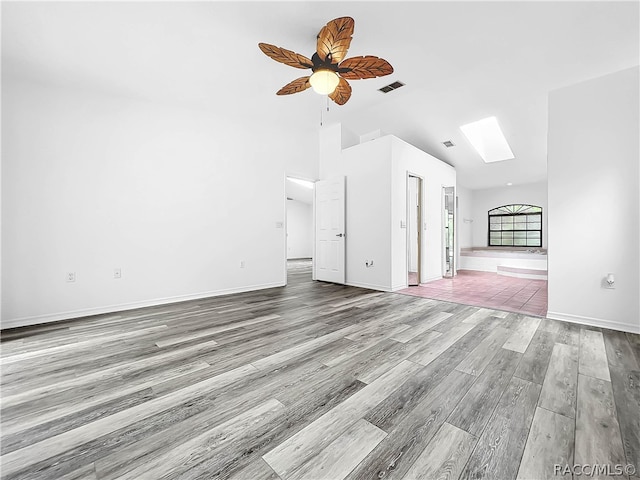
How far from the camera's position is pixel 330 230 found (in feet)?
17.7

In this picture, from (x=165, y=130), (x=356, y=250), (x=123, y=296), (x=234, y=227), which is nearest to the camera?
(x=123, y=296)

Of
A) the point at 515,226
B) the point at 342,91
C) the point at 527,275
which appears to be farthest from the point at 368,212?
the point at 515,226

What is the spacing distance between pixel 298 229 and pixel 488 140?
7737 mm

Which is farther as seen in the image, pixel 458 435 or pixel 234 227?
pixel 234 227

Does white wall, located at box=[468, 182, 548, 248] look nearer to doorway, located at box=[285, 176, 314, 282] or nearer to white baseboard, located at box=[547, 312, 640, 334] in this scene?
doorway, located at box=[285, 176, 314, 282]

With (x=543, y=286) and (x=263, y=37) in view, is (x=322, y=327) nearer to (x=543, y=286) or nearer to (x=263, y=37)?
(x=263, y=37)

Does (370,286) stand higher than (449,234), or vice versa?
(449,234)

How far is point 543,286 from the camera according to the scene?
16.8ft

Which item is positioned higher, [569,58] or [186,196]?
[569,58]

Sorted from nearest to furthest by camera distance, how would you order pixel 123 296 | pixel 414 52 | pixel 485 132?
1. pixel 414 52
2. pixel 123 296
3. pixel 485 132

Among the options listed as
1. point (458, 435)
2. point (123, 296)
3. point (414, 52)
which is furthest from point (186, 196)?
point (458, 435)

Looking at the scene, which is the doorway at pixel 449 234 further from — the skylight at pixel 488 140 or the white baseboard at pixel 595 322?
the white baseboard at pixel 595 322

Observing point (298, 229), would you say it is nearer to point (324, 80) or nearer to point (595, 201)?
point (324, 80)

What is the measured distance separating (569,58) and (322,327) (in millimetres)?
3759
